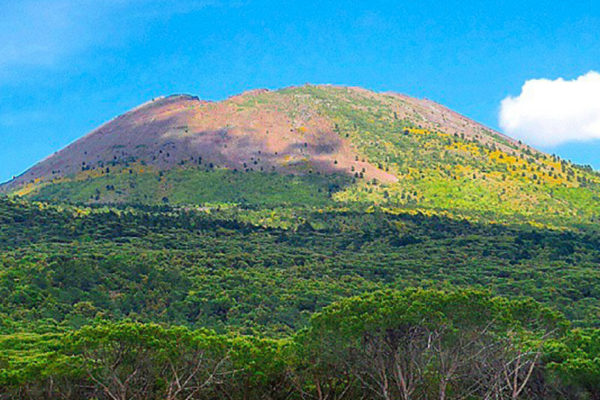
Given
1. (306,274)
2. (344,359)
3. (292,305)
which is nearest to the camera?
(344,359)

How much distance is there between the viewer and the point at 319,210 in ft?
456

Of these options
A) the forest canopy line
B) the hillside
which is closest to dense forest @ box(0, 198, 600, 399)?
the forest canopy line

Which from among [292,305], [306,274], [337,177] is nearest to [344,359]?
[292,305]

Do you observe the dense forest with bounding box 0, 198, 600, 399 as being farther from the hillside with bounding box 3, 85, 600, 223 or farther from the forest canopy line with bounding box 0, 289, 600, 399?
the hillside with bounding box 3, 85, 600, 223

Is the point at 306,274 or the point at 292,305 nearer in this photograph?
the point at 292,305

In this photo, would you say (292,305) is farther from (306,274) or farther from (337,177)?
(337,177)

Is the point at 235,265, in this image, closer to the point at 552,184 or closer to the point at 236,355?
the point at 236,355

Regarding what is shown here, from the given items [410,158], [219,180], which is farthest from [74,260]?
[410,158]

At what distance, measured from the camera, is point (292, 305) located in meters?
62.1

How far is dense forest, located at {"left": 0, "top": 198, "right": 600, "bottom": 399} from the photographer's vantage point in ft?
96.1

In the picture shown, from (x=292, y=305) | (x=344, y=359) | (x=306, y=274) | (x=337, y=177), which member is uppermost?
(x=337, y=177)

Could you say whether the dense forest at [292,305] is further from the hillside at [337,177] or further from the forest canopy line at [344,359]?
the hillside at [337,177]

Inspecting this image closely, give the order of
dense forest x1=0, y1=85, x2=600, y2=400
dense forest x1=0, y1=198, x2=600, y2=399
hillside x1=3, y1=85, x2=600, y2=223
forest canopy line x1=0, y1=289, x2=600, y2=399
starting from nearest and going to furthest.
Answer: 1. forest canopy line x1=0, y1=289, x2=600, y2=399
2. dense forest x1=0, y1=198, x2=600, y2=399
3. dense forest x1=0, y1=85, x2=600, y2=400
4. hillside x1=3, y1=85, x2=600, y2=223

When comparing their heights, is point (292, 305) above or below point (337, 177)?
below
